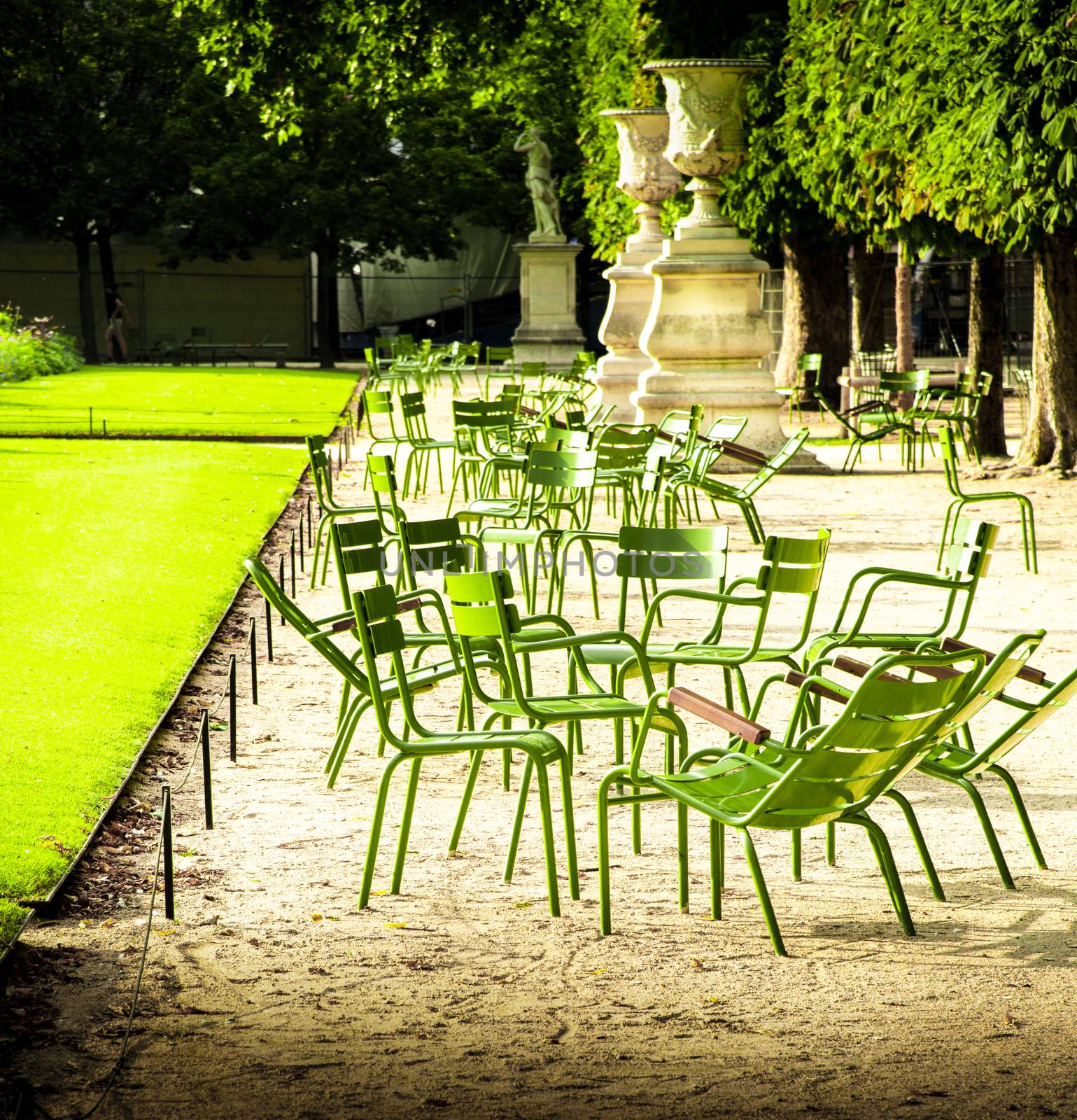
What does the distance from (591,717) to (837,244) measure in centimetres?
1889

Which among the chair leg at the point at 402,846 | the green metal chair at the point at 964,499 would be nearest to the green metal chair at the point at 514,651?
the chair leg at the point at 402,846

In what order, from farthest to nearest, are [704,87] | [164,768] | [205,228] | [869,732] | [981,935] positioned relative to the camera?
1. [205,228]
2. [704,87]
3. [164,768]
4. [981,935]
5. [869,732]

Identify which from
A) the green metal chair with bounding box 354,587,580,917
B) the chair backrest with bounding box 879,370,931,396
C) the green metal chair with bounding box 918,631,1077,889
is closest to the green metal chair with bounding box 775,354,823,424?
the chair backrest with bounding box 879,370,931,396

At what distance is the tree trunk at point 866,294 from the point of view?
1003 inches

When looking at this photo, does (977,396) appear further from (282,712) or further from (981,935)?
(981,935)

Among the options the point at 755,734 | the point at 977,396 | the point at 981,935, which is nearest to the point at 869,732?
the point at 755,734

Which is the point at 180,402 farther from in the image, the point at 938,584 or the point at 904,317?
the point at 938,584

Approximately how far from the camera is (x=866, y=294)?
84.9ft

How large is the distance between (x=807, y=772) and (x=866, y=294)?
22577mm

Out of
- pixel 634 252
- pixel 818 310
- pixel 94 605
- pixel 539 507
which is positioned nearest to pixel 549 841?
pixel 539 507

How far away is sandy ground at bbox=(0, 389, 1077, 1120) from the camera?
3617mm

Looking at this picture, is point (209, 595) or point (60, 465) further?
point (60, 465)

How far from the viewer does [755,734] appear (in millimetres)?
4344

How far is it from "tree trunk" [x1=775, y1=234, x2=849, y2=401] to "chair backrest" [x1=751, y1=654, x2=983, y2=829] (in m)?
19.9
